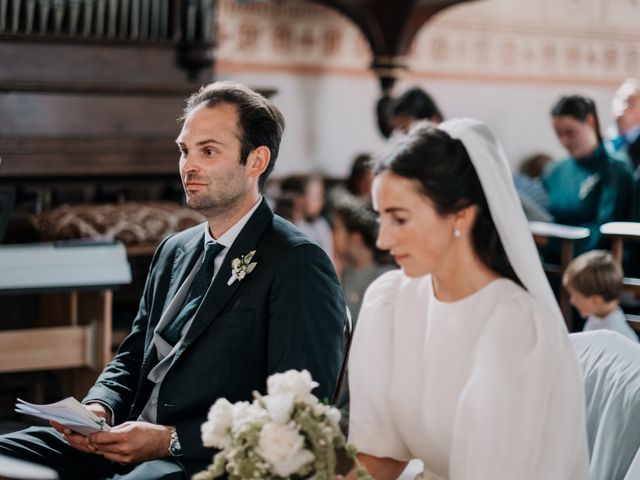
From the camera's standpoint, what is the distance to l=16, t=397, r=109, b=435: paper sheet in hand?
268 cm

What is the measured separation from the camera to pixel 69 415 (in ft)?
8.83

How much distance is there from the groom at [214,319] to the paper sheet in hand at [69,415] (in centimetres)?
4

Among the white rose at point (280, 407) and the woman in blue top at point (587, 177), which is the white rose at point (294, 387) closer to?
the white rose at point (280, 407)

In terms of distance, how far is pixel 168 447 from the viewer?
281cm

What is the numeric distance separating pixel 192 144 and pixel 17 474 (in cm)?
135

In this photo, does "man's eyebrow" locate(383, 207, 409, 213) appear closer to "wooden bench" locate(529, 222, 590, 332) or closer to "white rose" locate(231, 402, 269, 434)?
"white rose" locate(231, 402, 269, 434)

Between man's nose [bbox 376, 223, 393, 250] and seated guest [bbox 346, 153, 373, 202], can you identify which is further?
seated guest [bbox 346, 153, 373, 202]

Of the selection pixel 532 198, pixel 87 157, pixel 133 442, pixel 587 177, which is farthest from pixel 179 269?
pixel 87 157

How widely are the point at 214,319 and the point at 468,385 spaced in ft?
2.72

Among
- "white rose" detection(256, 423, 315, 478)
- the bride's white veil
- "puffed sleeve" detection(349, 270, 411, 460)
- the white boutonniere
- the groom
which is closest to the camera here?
"white rose" detection(256, 423, 315, 478)

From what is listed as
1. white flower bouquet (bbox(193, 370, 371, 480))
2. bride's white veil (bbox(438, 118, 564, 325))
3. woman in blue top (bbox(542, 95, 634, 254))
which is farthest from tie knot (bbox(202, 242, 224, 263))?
woman in blue top (bbox(542, 95, 634, 254))

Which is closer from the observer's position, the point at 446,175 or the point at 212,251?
the point at 446,175

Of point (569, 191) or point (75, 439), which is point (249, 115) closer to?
point (75, 439)

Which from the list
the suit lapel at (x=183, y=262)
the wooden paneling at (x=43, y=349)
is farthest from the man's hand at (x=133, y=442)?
the wooden paneling at (x=43, y=349)
